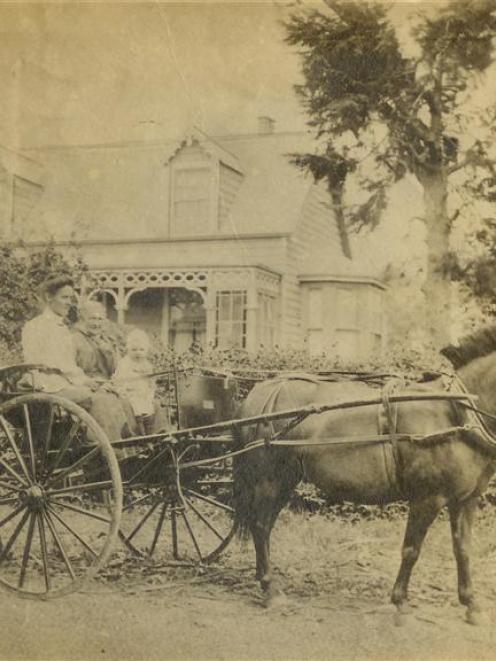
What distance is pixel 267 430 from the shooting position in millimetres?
4043

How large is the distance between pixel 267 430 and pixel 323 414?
1.16ft

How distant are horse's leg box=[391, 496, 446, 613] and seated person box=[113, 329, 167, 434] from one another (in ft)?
6.01

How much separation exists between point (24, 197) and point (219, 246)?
2088mm

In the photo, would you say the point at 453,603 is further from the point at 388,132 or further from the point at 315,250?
the point at 315,250

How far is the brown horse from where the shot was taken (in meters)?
3.63

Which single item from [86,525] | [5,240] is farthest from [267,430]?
[5,240]

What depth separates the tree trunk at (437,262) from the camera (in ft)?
17.1

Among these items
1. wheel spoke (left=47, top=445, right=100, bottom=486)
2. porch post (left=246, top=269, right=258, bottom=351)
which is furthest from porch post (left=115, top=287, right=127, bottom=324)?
wheel spoke (left=47, top=445, right=100, bottom=486)

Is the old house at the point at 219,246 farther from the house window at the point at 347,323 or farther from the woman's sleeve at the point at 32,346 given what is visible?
the woman's sleeve at the point at 32,346

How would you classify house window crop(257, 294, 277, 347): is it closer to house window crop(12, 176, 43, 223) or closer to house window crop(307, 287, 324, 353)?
house window crop(307, 287, 324, 353)

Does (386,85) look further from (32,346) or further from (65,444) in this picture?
(65,444)

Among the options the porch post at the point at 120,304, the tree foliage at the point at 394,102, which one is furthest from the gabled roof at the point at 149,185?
the porch post at the point at 120,304

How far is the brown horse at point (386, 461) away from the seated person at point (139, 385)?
825mm

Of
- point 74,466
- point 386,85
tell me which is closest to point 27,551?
point 74,466
